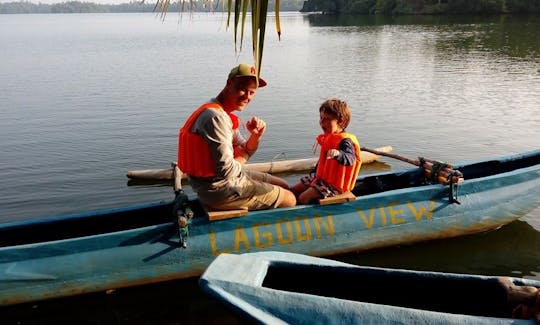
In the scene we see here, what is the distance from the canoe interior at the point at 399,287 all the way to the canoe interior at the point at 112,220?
1.63 meters

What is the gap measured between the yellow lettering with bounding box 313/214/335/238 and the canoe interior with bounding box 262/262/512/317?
1.66m

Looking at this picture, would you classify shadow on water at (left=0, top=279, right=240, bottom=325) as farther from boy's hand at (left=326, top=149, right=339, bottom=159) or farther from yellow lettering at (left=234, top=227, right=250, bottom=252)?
boy's hand at (left=326, top=149, right=339, bottom=159)

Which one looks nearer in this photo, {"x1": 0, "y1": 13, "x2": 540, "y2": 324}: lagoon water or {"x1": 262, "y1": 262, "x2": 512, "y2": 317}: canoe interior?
{"x1": 262, "y1": 262, "x2": 512, "y2": 317}: canoe interior

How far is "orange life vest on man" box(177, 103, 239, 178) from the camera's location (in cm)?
468

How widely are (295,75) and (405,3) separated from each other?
157ft

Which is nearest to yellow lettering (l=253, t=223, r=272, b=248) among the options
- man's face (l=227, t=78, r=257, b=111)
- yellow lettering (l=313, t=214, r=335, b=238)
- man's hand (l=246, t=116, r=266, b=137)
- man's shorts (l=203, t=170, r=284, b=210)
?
man's shorts (l=203, t=170, r=284, b=210)

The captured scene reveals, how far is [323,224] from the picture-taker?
552 centimetres

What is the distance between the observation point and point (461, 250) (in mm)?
6355

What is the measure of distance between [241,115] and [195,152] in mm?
9314

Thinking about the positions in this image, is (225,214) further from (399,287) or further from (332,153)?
(399,287)

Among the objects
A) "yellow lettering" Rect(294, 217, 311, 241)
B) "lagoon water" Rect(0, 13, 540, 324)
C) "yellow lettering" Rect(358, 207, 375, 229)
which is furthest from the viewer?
"lagoon water" Rect(0, 13, 540, 324)

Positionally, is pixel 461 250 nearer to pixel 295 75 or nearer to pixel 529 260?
pixel 529 260

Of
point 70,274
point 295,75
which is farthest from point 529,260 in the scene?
point 295,75

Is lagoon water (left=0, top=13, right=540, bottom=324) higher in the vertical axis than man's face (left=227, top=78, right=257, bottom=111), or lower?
lower
